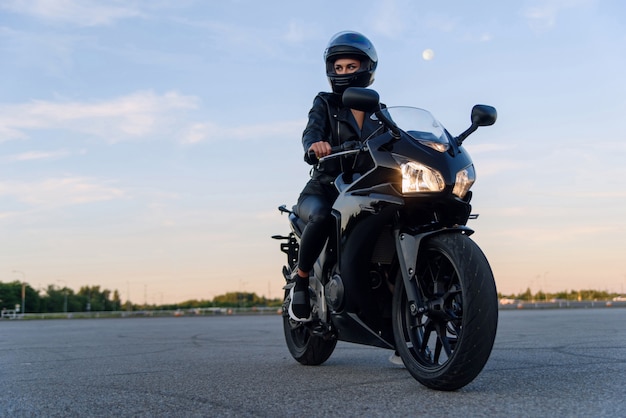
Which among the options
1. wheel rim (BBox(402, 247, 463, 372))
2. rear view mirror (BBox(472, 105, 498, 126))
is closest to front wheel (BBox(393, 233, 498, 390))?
wheel rim (BBox(402, 247, 463, 372))

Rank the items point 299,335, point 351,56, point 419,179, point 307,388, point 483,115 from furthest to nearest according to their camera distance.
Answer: point 299,335 → point 351,56 → point 483,115 → point 307,388 → point 419,179

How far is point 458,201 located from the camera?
3.88 meters

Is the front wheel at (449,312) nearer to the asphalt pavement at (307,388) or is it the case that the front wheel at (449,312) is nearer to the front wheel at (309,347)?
the asphalt pavement at (307,388)

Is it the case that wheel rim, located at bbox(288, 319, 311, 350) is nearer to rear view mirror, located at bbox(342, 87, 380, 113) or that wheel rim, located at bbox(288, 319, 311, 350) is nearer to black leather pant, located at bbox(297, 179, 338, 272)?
black leather pant, located at bbox(297, 179, 338, 272)

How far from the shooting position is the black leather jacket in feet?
16.6

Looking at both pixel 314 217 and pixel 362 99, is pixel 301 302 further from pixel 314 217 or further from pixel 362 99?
pixel 362 99

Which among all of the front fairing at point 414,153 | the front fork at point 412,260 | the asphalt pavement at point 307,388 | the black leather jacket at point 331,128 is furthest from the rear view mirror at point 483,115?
the asphalt pavement at point 307,388

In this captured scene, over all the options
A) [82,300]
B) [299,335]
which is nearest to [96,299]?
[82,300]

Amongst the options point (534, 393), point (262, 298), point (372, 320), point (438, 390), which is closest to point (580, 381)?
point (534, 393)

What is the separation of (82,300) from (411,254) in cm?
16863

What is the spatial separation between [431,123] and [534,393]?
5.51 feet

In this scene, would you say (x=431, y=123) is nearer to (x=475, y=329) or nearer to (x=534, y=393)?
(x=475, y=329)

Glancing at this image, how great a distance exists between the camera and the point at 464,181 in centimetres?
396

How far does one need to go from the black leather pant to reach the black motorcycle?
0.07m
